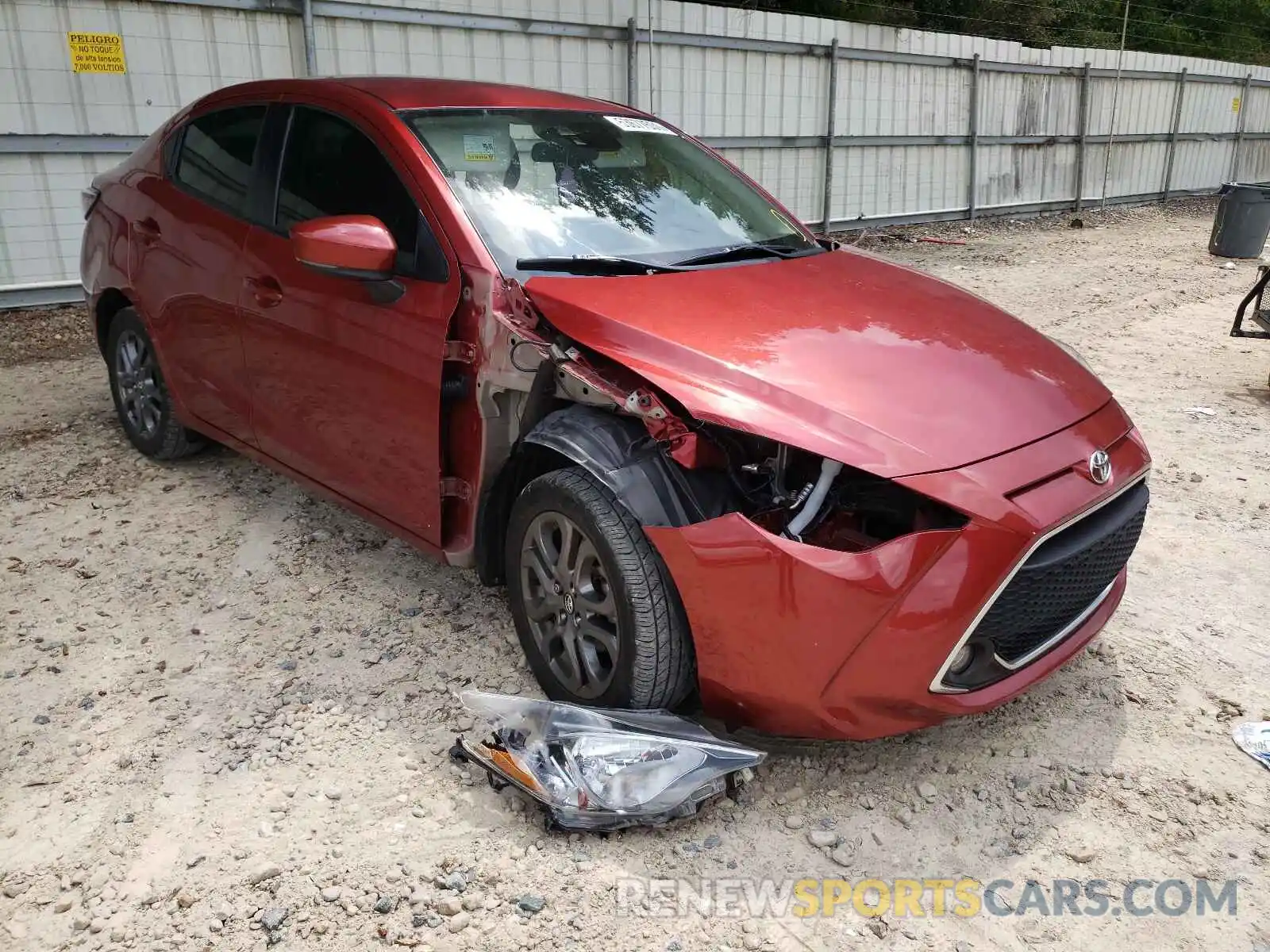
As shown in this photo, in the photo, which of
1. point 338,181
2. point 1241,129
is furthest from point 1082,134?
point 338,181

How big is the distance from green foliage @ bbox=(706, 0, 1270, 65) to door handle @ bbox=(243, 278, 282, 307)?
15.3 metres

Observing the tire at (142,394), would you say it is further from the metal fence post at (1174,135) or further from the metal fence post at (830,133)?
the metal fence post at (1174,135)

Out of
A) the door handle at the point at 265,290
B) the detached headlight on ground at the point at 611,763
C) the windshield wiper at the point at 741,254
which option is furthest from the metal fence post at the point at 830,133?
the detached headlight on ground at the point at 611,763

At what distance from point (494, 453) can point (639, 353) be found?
58cm

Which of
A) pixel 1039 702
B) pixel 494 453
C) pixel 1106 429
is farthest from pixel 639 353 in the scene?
pixel 1039 702

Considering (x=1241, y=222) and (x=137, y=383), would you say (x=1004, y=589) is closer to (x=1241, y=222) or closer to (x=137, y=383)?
(x=137, y=383)

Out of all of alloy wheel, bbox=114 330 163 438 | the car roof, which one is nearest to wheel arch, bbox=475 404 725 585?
the car roof

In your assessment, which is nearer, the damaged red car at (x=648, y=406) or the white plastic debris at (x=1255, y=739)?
the damaged red car at (x=648, y=406)

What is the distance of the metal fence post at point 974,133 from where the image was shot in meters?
14.2

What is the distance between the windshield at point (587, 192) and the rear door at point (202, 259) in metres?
0.91

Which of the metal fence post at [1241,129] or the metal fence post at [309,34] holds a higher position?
the metal fence post at [309,34]

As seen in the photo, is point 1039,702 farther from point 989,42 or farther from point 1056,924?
point 989,42

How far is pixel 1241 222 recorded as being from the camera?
1188 cm

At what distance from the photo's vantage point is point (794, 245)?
143 inches
